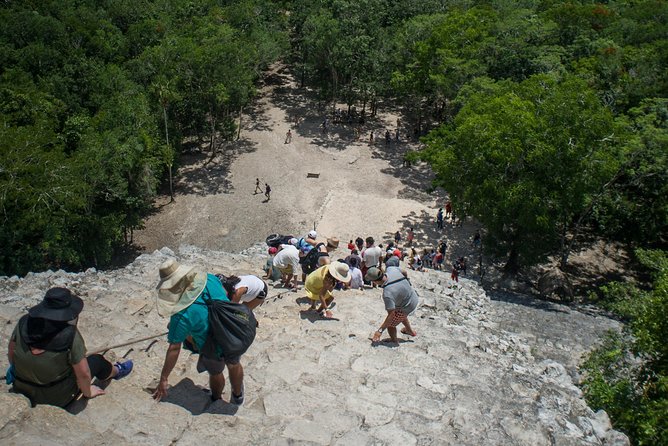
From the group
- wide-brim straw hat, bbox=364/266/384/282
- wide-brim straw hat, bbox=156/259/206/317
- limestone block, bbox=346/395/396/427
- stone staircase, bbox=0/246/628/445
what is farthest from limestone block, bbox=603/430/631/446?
wide-brim straw hat, bbox=364/266/384/282

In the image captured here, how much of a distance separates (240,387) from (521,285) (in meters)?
18.9

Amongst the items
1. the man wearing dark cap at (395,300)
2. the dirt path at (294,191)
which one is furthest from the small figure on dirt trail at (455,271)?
the man wearing dark cap at (395,300)

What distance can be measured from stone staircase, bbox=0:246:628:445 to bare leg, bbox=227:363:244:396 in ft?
0.74

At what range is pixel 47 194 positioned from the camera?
2156cm

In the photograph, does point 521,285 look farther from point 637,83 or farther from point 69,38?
point 69,38

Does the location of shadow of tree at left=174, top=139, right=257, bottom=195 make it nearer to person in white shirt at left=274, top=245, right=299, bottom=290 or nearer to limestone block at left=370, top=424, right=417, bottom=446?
person in white shirt at left=274, top=245, right=299, bottom=290

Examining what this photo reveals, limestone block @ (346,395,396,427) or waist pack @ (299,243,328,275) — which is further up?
limestone block @ (346,395,396,427)

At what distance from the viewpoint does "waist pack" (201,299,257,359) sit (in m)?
6.82

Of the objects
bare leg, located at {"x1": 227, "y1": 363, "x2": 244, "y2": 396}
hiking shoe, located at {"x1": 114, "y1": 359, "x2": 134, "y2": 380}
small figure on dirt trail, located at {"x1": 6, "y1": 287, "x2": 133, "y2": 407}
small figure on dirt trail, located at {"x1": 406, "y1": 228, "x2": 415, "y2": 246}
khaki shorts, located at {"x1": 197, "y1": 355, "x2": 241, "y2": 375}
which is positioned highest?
small figure on dirt trail, located at {"x1": 6, "y1": 287, "x2": 133, "y2": 407}

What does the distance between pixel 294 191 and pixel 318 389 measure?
2379cm

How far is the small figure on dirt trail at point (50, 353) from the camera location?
6.20 meters

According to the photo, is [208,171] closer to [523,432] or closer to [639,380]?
[639,380]

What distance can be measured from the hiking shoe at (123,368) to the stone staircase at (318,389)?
0.37 ft

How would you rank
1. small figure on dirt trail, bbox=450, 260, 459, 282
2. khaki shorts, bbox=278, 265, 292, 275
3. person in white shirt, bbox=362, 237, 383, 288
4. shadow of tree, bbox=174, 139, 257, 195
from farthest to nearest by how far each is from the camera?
shadow of tree, bbox=174, 139, 257, 195 < small figure on dirt trail, bbox=450, 260, 459, 282 < person in white shirt, bbox=362, 237, 383, 288 < khaki shorts, bbox=278, 265, 292, 275
